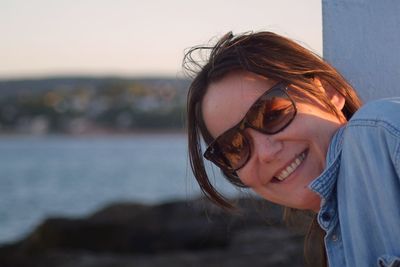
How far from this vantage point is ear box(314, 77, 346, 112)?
209 centimetres

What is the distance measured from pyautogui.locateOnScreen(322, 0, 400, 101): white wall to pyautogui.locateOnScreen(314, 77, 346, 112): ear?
289mm

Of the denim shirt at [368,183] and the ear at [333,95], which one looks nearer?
the denim shirt at [368,183]

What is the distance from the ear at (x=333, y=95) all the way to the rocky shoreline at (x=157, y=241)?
18.1 feet

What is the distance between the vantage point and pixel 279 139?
201 cm

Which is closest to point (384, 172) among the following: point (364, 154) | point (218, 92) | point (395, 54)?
point (364, 154)

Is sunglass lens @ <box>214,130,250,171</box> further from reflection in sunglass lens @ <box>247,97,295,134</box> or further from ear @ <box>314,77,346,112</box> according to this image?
ear @ <box>314,77,346,112</box>

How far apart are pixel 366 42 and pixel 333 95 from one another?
0.33 metres

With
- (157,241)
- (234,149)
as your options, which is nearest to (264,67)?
(234,149)

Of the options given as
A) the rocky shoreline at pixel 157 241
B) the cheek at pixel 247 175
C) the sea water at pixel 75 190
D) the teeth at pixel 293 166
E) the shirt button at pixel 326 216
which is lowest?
the sea water at pixel 75 190

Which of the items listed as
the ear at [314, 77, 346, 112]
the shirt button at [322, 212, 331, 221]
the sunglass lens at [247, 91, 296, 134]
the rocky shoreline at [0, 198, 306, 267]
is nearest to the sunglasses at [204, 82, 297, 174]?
the sunglass lens at [247, 91, 296, 134]

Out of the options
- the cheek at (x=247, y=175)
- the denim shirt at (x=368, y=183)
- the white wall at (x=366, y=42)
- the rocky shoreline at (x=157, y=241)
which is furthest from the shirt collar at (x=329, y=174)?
the rocky shoreline at (x=157, y=241)

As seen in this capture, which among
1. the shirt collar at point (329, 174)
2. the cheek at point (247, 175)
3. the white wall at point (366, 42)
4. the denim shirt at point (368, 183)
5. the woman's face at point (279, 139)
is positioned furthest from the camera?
the white wall at point (366, 42)

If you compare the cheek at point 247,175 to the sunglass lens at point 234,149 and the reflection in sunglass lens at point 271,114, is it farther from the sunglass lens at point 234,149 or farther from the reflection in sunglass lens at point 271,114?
the reflection in sunglass lens at point 271,114

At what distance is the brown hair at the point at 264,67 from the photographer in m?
2.04
